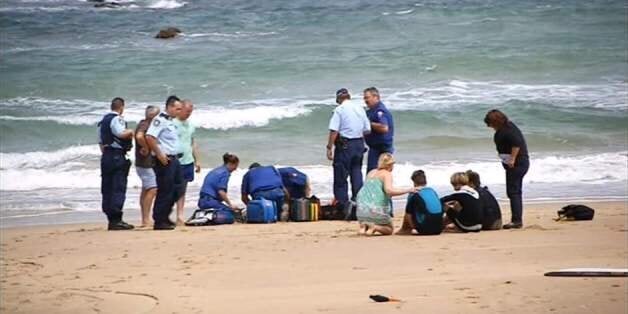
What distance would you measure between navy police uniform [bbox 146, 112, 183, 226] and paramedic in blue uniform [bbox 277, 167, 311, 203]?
54.8 inches

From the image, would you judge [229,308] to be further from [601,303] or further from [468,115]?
[468,115]

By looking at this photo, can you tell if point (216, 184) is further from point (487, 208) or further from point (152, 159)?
point (487, 208)

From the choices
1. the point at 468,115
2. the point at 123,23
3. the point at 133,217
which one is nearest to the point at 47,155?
the point at 133,217

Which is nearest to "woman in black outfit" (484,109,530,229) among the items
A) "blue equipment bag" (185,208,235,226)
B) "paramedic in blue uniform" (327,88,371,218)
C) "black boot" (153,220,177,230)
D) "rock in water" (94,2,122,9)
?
"paramedic in blue uniform" (327,88,371,218)

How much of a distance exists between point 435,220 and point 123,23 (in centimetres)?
2343

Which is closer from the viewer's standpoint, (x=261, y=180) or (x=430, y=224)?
(x=430, y=224)

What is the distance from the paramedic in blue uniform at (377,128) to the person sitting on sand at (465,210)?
66.2 inches

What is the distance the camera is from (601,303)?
792 centimetres

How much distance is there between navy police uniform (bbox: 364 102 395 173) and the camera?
42.9 ft

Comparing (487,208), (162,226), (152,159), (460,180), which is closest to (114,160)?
(152,159)

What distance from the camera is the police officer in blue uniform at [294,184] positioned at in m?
13.5

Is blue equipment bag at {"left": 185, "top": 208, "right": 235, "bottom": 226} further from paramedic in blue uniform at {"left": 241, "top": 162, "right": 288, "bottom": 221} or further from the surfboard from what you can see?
the surfboard

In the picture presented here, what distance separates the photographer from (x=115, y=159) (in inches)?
493

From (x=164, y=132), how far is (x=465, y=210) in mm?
2721
